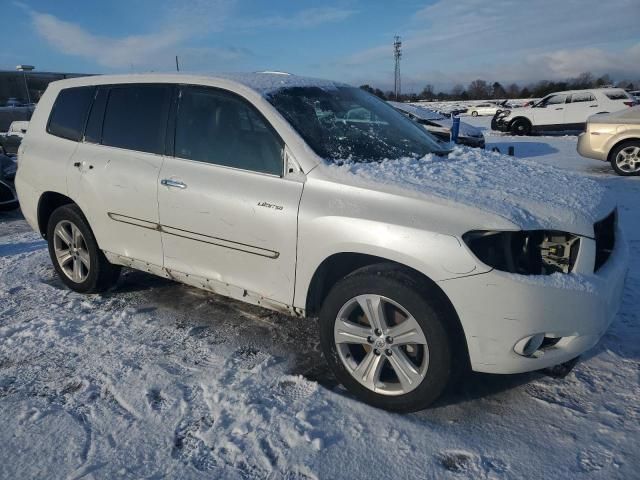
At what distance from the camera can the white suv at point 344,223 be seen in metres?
2.46

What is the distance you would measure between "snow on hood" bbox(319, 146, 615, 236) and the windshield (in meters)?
0.17

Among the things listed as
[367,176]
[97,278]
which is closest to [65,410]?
[97,278]

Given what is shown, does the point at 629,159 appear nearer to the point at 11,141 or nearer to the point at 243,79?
the point at 243,79

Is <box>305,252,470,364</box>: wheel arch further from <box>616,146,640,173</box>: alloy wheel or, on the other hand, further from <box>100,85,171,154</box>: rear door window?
<box>616,146,640,173</box>: alloy wheel

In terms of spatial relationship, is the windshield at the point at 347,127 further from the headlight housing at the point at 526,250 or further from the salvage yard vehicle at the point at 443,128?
the salvage yard vehicle at the point at 443,128

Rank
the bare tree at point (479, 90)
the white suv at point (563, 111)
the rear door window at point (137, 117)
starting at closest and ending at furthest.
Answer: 1. the rear door window at point (137, 117)
2. the white suv at point (563, 111)
3. the bare tree at point (479, 90)

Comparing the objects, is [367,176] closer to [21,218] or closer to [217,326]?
[217,326]

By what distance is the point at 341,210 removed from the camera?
2.76 meters

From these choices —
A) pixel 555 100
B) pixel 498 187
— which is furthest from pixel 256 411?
pixel 555 100

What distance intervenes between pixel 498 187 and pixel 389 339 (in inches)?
→ 40.0

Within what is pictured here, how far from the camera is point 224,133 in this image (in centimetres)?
339

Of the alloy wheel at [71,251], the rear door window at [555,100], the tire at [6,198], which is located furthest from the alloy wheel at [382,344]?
the rear door window at [555,100]

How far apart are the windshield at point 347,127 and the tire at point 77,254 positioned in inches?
80.0

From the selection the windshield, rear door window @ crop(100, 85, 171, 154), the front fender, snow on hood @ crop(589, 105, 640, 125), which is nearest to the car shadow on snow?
snow on hood @ crop(589, 105, 640, 125)
